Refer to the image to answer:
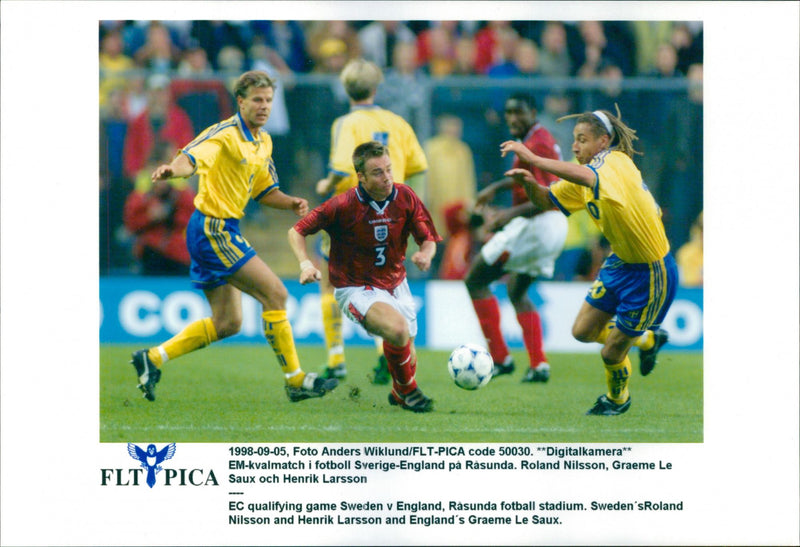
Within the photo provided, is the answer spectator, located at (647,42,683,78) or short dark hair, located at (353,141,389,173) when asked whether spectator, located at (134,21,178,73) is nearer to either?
short dark hair, located at (353,141,389,173)

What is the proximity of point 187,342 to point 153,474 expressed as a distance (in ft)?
2.95

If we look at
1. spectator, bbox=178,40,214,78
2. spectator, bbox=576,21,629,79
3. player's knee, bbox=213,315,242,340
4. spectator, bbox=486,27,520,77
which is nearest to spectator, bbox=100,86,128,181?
spectator, bbox=178,40,214,78

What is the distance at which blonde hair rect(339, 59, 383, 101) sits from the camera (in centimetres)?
738

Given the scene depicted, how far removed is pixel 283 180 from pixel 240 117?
1616 mm

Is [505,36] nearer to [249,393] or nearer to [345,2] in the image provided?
[345,2]

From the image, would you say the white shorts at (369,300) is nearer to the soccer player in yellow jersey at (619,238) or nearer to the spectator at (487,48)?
the soccer player in yellow jersey at (619,238)

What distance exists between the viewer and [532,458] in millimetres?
6496

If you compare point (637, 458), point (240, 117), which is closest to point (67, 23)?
point (240, 117)

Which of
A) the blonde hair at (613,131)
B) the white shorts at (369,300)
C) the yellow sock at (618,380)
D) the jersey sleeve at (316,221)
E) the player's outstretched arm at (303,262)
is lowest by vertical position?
the yellow sock at (618,380)

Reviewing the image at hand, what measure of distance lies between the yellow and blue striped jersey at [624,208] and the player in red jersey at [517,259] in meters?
1.08

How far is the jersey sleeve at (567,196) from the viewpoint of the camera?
6520 millimetres

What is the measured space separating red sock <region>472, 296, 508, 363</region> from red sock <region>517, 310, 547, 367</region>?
187 millimetres

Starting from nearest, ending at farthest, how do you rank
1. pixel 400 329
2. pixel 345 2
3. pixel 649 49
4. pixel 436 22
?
pixel 400 329, pixel 345 2, pixel 436 22, pixel 649 49

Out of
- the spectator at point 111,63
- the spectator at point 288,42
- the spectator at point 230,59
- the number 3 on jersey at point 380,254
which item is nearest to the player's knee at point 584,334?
the number 3 on jersey at point 380,254
